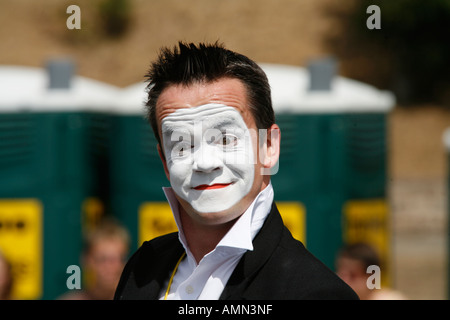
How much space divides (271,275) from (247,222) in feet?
0.35

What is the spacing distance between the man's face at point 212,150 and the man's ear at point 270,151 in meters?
0.01

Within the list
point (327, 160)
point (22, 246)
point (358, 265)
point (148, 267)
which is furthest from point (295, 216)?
point (148, 267)

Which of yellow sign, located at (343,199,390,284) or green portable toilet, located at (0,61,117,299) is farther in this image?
yellow sign, located at (343,199,390,284)

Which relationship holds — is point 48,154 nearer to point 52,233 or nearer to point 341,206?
point 52,233

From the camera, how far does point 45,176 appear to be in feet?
17.3

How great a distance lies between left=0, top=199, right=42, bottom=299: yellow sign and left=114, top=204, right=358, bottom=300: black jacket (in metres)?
3.64

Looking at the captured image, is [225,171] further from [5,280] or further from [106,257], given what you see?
[106,257]

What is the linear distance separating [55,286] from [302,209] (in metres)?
1.69

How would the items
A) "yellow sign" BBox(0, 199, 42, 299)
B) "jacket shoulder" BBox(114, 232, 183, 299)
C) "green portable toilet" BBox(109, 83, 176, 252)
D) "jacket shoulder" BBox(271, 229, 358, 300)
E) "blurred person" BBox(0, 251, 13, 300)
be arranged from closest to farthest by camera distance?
"jacket shoulder" BBox(271, 229, 358, 300), "jacket shoulder" BBox(114, 232, 183, 299), "blurred person" BBox(0, 251, 13, 300), "yellow sign" BBox(0, 199, 42, 299), "green portable toilet" BBox(109, 83, 176, 252)

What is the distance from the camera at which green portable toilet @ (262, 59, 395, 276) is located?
5.25 m

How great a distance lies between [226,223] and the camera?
1.49 meters

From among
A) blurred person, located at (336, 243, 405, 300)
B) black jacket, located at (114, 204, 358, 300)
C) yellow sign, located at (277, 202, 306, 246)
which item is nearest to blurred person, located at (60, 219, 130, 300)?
blurred person, located at (336, 243, 405, 300)

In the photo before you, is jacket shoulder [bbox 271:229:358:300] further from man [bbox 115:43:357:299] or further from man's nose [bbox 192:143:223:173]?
man's nose [bbox 192:143:223:173]

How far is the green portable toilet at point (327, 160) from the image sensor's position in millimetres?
5246
